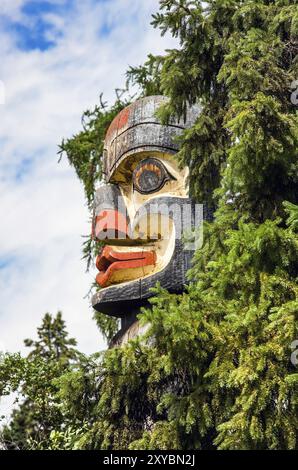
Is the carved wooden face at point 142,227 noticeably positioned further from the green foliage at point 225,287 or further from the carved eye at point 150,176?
the green foliage at point 225,287

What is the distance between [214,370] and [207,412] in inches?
12.9

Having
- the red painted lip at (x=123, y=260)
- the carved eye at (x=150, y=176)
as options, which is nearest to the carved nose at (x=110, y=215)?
the red painted lip at (x=123, y=260)

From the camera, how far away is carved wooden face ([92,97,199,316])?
29.6ft

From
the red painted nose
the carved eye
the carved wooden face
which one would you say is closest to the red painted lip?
the carved wooden face

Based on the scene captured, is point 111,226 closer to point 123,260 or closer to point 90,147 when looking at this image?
point 123,260

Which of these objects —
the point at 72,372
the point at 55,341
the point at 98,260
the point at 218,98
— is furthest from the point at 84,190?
the point at 72,372

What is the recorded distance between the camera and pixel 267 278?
6680mm

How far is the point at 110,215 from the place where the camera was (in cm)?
957

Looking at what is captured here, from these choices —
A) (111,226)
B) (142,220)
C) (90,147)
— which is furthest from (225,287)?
(90,147)

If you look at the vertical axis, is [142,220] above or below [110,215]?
below

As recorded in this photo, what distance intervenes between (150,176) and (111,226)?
0.69 m

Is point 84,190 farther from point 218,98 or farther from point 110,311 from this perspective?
point 218,98

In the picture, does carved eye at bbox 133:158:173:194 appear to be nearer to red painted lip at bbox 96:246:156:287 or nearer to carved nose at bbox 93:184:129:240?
carved nose at bbox 93:184:129:240
